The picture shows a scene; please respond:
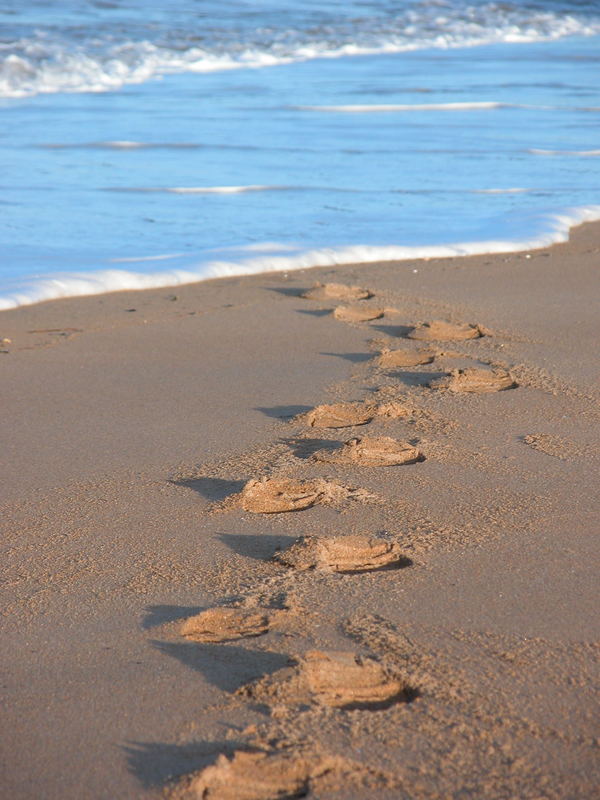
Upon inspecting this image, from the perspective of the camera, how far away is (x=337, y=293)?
3.85 metres

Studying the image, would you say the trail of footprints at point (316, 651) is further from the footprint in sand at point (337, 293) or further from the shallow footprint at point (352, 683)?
the footprint in sand at point (337, 293)

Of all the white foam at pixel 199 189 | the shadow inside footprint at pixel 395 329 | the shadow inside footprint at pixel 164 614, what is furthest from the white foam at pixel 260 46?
the shadow inside footprint at pixel 164 614

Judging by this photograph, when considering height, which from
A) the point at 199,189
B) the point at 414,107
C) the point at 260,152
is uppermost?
the point at 414,107

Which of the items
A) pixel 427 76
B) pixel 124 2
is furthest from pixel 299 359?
pixel 124 2

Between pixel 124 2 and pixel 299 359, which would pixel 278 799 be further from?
pixel 124 2

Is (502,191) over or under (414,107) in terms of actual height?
under

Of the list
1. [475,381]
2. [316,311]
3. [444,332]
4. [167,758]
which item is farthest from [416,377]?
[167,758]

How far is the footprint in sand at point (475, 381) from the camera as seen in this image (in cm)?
282

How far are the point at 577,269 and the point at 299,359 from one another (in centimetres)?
172

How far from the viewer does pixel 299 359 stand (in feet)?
10.2

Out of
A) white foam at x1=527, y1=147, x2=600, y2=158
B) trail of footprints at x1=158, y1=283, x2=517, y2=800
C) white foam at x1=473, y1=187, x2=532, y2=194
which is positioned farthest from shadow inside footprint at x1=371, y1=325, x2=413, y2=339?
white foam at x1=527, y1=147, x2=600, y2=158

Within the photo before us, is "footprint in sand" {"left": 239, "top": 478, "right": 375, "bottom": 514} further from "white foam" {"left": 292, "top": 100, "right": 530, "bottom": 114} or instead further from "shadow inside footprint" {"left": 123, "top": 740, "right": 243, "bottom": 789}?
"white foam" {"left": 292, "top": 100, "right": 530, "bottom": 114}

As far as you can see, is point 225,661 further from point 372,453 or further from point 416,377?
point 416,377

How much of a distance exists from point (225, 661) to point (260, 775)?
28cm
